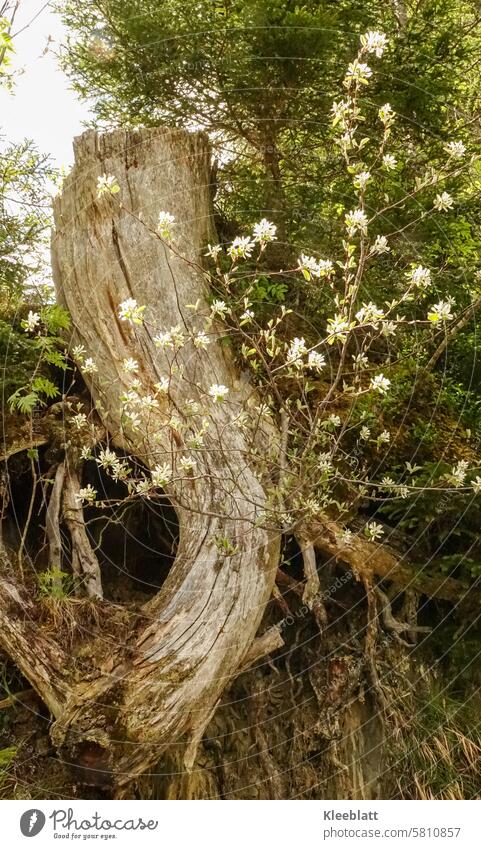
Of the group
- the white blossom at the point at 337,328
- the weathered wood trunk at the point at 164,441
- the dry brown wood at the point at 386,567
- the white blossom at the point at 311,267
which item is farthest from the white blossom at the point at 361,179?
the dry brown wood at the point at 386,567

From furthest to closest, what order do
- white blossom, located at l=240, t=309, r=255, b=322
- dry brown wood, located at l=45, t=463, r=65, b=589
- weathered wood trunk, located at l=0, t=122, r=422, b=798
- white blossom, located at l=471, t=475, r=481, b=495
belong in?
dry brown wood, located at l=45, t=463, r=65, b=589 → weathered wood trunk, located at l=0, t=122, r=422, b=798 → white blossom, located at l=471, t=475, r=481, b=495 → white blossom, located at l=240, t=309, r=255, b=322

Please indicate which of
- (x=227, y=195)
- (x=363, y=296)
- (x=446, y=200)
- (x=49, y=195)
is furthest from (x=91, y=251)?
(x=446, y=200)

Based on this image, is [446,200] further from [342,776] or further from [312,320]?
[342,776]

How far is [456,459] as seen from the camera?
453 centimetres

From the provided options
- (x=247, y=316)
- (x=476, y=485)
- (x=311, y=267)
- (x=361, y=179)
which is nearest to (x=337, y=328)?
(x=311, y=267)

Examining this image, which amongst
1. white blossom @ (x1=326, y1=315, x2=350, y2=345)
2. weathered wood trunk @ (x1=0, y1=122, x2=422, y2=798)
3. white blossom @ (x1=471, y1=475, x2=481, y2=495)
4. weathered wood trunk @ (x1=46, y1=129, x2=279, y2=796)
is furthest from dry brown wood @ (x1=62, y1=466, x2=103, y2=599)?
white blossom @ (x1=326, y1=315, x2=350, y2=345)

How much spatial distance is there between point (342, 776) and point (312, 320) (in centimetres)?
302

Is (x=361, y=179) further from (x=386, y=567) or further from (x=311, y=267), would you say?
(x=386, y=567)

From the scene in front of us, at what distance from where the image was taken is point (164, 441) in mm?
4402

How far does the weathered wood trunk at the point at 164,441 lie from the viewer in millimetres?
3623

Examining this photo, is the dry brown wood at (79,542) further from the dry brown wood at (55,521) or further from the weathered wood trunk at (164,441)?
the weathered wood trunk at (164,441)

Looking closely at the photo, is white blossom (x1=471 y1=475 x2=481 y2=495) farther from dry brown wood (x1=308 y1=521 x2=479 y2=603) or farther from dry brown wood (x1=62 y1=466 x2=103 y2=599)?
dry brown wood (x1=62 y1=466 x2=103 y2=599)

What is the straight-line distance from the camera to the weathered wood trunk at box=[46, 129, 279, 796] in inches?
143
